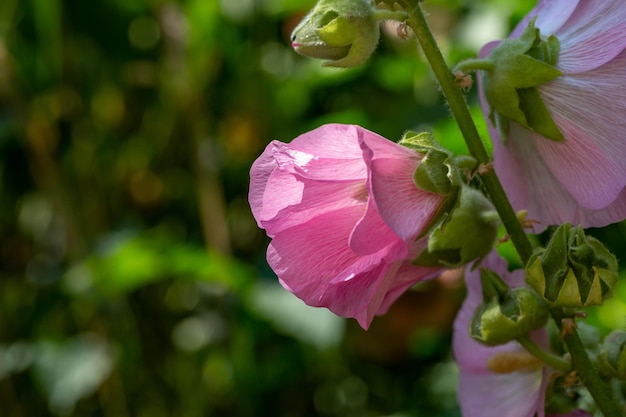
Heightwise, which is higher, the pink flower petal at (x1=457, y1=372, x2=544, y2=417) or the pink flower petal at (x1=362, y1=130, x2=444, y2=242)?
the pink flower petal at (x1=362, y1=130, x2=444, y2=242)

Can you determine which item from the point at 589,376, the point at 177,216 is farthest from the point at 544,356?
the point at 177,216

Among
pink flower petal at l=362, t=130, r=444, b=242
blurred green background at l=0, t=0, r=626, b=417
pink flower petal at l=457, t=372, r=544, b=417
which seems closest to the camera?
pink flower petal at l=362, t=130, r=444, b=242

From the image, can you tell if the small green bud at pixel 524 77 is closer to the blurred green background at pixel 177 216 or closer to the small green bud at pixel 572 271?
the small green bud at pixel 572 271

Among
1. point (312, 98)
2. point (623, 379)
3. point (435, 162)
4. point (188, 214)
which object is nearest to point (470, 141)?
point (435, 162)

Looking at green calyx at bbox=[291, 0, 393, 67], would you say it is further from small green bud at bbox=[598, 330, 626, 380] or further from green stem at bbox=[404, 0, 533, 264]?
small green bud at bbox=[598, 330, 626, 380]

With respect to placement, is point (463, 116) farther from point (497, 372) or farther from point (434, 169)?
point (497, 372)

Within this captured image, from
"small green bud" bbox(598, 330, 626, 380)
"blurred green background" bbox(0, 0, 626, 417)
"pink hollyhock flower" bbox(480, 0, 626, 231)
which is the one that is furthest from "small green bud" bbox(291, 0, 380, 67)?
"blurred green background" bbox(0, 0, 626, 417)

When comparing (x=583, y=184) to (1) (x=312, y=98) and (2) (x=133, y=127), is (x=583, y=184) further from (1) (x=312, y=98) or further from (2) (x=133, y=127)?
(2) (x=133, y=127)
